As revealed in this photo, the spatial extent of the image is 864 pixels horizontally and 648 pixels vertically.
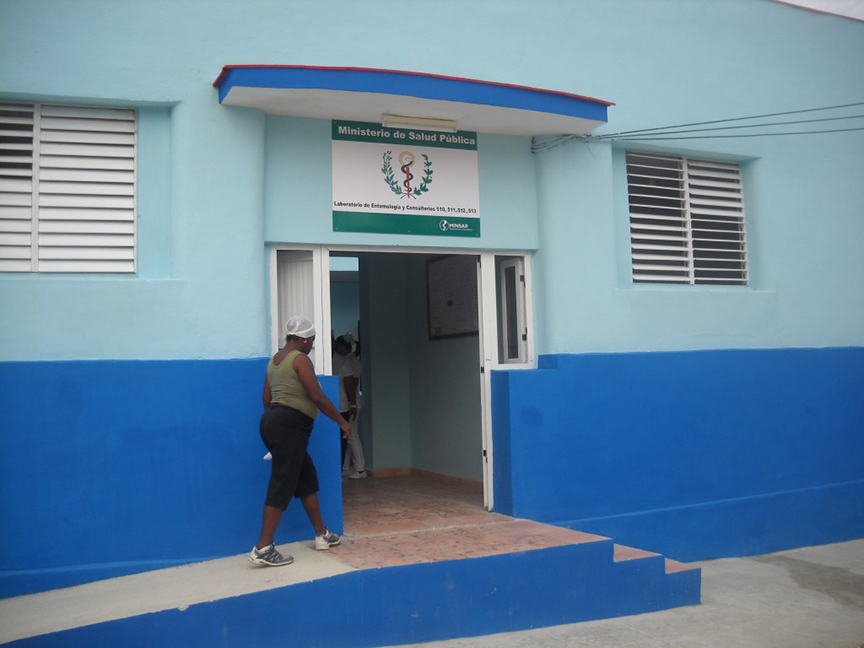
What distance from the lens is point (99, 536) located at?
6.14 meters

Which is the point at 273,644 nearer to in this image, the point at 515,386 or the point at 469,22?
the point at 515,386

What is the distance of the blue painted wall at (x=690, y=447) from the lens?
25.2 ft

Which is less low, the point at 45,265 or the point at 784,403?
the point at 45,265

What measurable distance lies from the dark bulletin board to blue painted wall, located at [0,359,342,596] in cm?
337

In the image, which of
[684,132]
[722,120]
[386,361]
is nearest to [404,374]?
[386,361]

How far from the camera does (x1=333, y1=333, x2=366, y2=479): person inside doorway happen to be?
1037 centimetres

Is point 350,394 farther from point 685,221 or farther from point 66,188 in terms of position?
point 66,188

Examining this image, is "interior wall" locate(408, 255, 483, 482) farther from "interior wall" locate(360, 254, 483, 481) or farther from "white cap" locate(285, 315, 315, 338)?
"white cap" locate(285, 315, 315, 338)

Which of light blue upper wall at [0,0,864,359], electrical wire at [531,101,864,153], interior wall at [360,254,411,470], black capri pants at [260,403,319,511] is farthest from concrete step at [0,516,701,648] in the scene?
interior wall at [360,254,411,470]

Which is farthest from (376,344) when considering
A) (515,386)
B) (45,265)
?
(45,265)

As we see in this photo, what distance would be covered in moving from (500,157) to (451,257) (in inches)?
82.0

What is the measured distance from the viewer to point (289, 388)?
5.94 metres

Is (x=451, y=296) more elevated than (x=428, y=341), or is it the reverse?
(x=451, y=296)

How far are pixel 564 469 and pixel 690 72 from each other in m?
4.28
